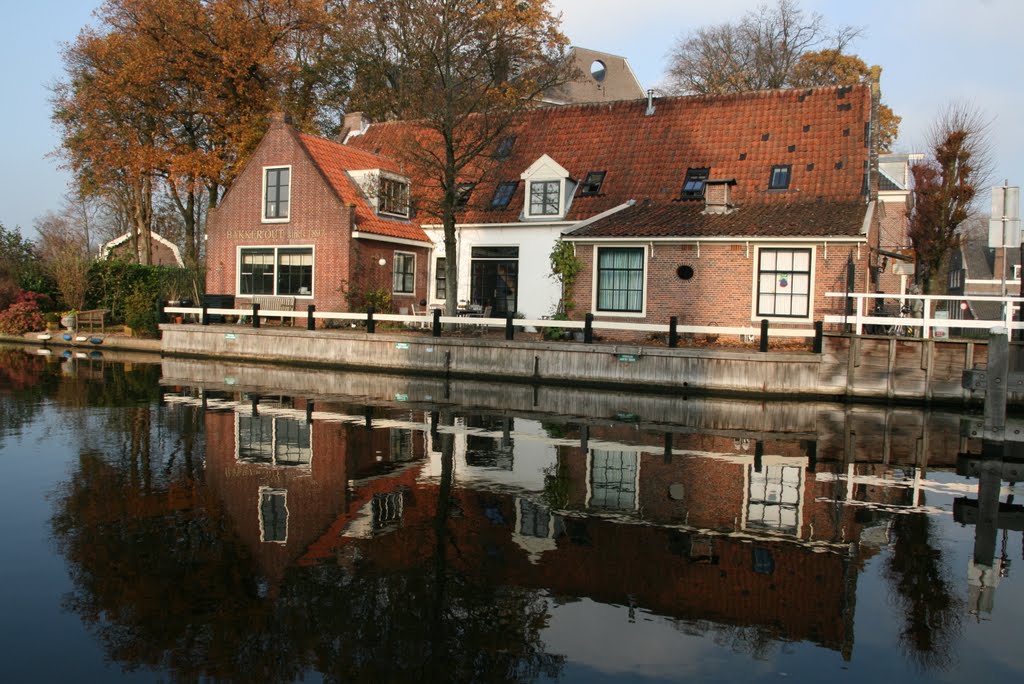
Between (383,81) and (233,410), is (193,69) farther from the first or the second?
(233,410)

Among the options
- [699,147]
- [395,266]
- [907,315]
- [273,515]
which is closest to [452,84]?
[395,266]

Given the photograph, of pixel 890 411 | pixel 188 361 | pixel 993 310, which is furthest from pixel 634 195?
pixel 993 310

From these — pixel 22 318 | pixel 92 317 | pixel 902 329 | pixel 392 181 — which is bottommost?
pixel 22 318

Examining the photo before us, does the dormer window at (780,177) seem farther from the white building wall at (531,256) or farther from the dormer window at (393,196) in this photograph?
the dormer window at (393,196)

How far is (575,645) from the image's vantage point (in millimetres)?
4883

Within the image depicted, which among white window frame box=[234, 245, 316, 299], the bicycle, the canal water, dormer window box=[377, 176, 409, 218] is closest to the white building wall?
dormer window box=[377, 176, 409, 218]

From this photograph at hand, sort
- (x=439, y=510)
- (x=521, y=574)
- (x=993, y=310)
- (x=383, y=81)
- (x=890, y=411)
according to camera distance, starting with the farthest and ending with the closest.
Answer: (x=993, y=310) → (x=383, y=81) → (x=890, y=411) → (x=439, y=510) → (x=521, y=574)

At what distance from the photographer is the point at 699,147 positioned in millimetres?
23844

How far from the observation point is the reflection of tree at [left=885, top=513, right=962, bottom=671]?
197 inches

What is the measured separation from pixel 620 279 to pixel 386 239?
7564mm

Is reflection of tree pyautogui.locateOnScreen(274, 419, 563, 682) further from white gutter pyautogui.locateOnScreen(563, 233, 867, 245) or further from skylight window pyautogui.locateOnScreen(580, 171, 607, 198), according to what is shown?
skylight window pyautogui.locateOnScreen(580, 171, 607, 198)

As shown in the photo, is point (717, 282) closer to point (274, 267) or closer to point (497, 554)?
point (274, 267)

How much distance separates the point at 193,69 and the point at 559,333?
19.2 metres

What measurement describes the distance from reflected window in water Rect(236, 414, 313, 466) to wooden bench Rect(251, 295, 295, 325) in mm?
12453
